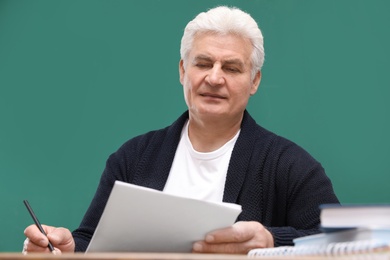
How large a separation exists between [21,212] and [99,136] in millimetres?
402

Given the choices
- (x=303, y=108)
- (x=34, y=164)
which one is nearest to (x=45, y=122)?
(x=34, y=164)

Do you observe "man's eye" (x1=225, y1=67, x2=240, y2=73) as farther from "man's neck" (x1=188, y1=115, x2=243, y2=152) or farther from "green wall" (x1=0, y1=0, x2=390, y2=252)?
"green wall" (x1=0, y1=0, x2=390, y2=252)

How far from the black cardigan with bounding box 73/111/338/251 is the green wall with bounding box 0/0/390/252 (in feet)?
1.44

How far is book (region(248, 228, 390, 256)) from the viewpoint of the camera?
86cm

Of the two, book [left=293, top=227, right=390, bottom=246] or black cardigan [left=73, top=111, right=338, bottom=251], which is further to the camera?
black cardigan [left=73, top=111, right=338, bottom=251]

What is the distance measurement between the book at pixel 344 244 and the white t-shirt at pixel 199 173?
75cm

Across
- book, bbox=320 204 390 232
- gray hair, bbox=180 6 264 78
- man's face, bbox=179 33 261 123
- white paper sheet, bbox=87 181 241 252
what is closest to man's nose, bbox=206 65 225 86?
man's face, bbox=179 33 261 123

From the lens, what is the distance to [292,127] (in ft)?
7.61

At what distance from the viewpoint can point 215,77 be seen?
1833 millimetres

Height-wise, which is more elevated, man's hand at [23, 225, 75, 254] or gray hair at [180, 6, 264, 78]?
gray hair at [180, 6, 264, 78]

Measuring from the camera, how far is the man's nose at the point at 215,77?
1.83m

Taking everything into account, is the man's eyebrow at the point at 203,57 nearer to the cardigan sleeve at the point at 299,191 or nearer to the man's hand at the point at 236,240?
the cardigan sleeve at the point at 299,191

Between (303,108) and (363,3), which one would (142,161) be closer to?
(303,108)

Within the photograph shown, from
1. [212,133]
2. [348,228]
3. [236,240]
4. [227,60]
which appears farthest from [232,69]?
[348,228]
